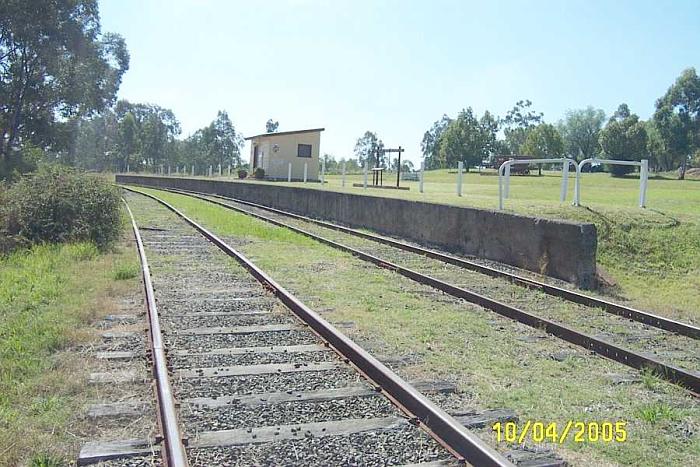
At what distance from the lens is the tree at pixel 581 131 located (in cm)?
10294

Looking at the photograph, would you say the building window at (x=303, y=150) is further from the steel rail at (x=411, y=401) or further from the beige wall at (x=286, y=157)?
the steel rail at (x=411, y=401)

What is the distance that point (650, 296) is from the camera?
29.1 feet

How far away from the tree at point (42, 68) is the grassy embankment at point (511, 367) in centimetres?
3111

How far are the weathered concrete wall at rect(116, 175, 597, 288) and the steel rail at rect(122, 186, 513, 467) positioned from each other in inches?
172

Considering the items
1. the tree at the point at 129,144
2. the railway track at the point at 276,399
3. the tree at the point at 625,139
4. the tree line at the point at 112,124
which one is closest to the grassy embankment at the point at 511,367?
the railway track at the point at 276,399

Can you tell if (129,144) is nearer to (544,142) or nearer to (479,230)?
(544,142)

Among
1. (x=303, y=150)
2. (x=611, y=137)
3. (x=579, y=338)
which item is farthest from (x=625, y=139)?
(x=579, y=338)

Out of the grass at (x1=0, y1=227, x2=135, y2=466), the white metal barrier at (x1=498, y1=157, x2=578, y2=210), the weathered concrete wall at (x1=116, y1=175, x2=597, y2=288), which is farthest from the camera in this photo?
the white metal barrier at (x1=498, y1=157, x2=578, y2=210)

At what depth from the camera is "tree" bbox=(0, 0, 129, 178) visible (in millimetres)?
35750

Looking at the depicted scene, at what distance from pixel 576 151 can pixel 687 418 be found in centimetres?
10653

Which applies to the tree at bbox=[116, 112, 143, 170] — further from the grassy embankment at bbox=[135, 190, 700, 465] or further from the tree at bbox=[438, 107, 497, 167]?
the grassy embankment at bbox=[135, 190, 700, 465]

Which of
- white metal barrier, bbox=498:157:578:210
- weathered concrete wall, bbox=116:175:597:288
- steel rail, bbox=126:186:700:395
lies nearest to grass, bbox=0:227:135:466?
steel rail, bbox=126:186:700:395

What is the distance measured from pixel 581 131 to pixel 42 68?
87.6 m

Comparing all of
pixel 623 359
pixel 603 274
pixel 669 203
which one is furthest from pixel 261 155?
pixel 623 359
